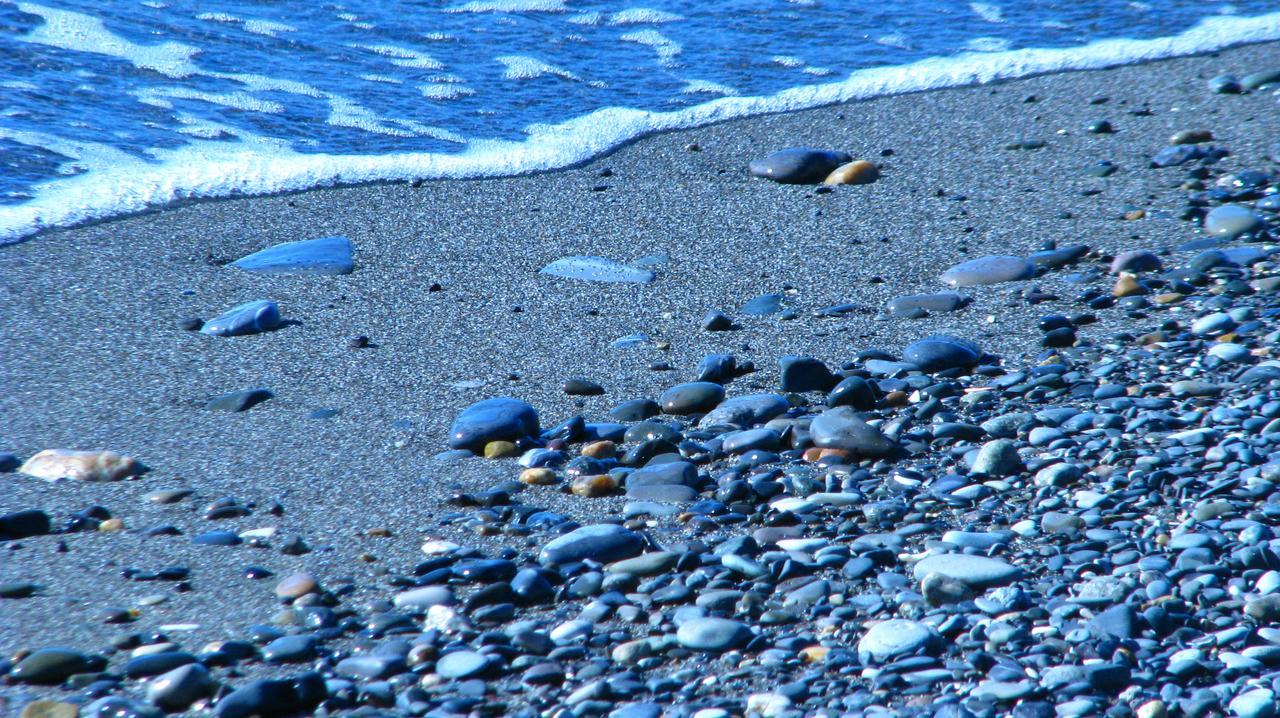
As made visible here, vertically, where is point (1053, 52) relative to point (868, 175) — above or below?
above

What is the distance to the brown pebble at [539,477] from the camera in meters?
2.38

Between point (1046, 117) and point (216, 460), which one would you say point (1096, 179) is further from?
point (216, 460)

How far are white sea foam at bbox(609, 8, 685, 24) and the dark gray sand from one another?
1.84 m

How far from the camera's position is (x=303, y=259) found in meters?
3.63

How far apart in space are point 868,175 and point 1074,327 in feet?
4.54

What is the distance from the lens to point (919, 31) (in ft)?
20.5

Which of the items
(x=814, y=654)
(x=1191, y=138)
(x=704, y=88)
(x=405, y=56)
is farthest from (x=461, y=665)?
(x=405, y=56)

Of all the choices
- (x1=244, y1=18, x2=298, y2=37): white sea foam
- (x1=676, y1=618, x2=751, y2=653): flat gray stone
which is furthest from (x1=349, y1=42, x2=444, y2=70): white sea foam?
(x1=676, y1=618, x2=751, y2=653): flat gray stone

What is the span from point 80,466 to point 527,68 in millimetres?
3847

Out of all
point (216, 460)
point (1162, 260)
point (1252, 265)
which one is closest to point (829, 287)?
point (1162, 260)

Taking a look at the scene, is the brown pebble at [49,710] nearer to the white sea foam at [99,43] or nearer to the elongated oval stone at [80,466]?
the elongated oval stone at [80,466]

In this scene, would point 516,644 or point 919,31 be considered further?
point 919,31

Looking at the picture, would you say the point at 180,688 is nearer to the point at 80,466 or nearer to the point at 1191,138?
the point at 80,466

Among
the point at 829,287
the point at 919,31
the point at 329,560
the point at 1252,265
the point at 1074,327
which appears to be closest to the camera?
the point at 329,560
